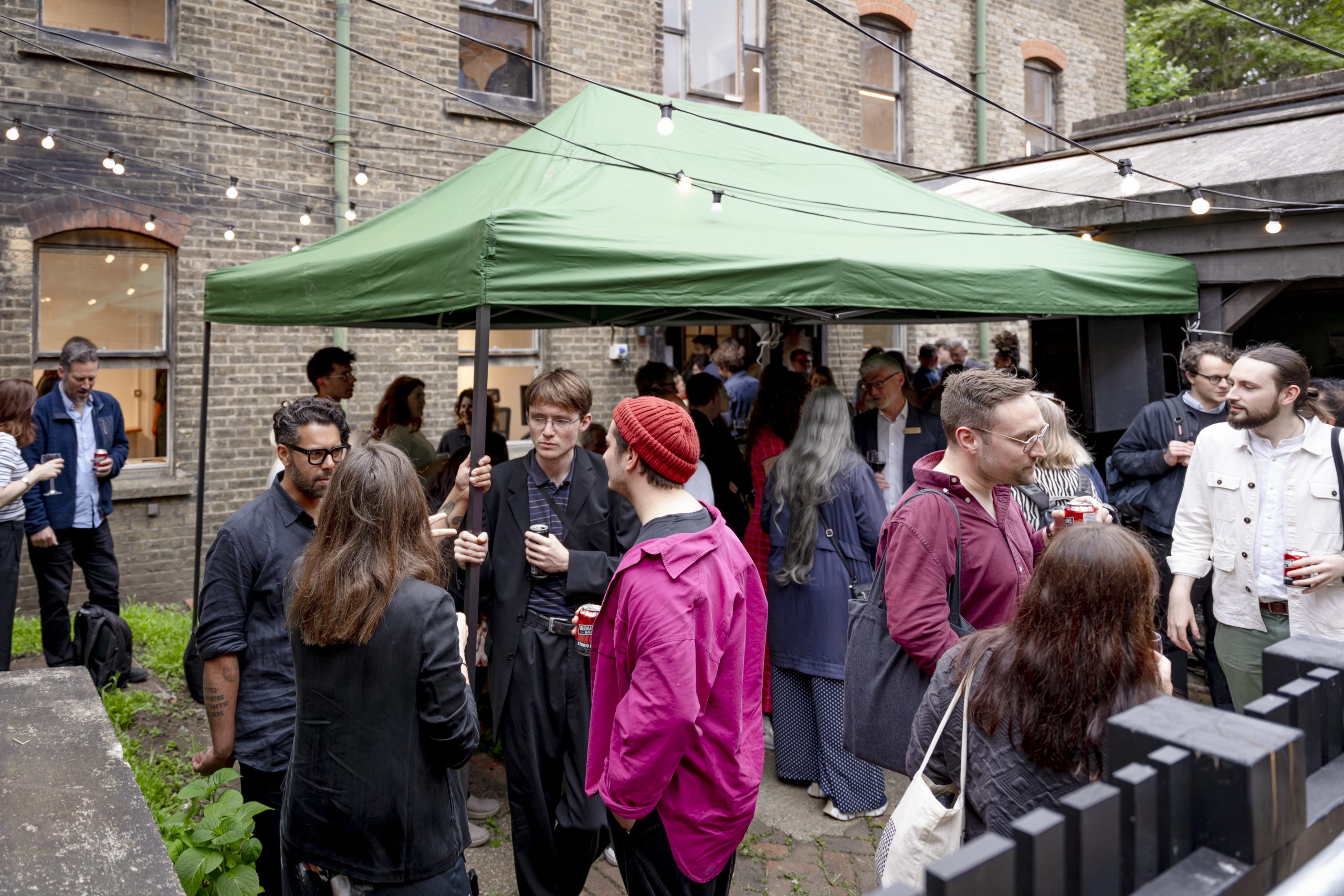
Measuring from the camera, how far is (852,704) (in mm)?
2898

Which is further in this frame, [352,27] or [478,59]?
[478,59]

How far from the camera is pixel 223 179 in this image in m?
8.40

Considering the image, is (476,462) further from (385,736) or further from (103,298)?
(103,298)

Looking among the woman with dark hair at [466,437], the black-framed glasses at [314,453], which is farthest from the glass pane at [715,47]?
the black-framed glasses at [314,453]

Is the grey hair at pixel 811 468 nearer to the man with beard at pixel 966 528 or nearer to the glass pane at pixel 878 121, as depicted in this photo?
the man with beard at pixel 966 528

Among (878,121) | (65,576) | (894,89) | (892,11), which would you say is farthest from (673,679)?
(894,89)

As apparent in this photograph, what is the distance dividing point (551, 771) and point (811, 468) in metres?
1.79

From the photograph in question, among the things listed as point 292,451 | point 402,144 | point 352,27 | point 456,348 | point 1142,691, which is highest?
point 352,27

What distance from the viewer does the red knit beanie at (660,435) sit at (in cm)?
257

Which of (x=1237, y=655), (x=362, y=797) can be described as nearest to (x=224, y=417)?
(x=362, y=797)

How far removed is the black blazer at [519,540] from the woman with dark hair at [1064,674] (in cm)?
182

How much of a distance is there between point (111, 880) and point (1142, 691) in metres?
2.03

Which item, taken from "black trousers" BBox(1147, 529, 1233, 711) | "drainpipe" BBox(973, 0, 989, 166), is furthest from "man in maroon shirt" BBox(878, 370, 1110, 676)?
"drainpipe" BBox(973, 0, 989, 166)

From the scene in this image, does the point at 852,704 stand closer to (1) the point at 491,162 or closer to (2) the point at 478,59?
(1) the point at 491,162
